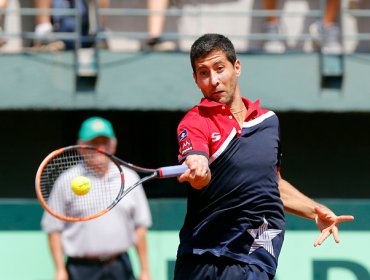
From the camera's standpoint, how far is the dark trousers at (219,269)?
504cm

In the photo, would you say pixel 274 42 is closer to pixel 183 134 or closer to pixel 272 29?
pixel 272 29

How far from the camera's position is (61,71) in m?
9.34

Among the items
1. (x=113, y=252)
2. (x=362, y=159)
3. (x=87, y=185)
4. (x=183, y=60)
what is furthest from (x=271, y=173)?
(x=362, y=159)

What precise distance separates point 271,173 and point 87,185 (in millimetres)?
1269

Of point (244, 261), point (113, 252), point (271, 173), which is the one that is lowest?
point (113, 252)

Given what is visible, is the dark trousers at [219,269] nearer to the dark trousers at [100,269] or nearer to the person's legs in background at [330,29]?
the dark trousers at [100,269]

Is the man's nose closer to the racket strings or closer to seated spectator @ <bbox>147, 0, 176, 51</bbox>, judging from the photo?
the racket strings

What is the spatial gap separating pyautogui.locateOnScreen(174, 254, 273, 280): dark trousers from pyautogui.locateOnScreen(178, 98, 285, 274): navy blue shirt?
4cm

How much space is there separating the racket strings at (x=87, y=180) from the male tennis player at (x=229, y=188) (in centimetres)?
87

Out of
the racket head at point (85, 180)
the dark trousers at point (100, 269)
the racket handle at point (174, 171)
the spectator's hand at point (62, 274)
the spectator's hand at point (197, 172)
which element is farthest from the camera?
the spectator's hand at point (62, 274)

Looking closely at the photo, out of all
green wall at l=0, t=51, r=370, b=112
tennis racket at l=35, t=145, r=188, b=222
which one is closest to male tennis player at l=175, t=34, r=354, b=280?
tennis racket at l=35, t=145, r=188, b=222

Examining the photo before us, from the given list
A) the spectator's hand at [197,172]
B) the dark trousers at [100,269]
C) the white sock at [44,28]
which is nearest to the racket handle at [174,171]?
the spectator's hand at [197,172]

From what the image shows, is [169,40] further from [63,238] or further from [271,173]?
[271,173]

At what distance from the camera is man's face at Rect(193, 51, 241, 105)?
16.3 feet
